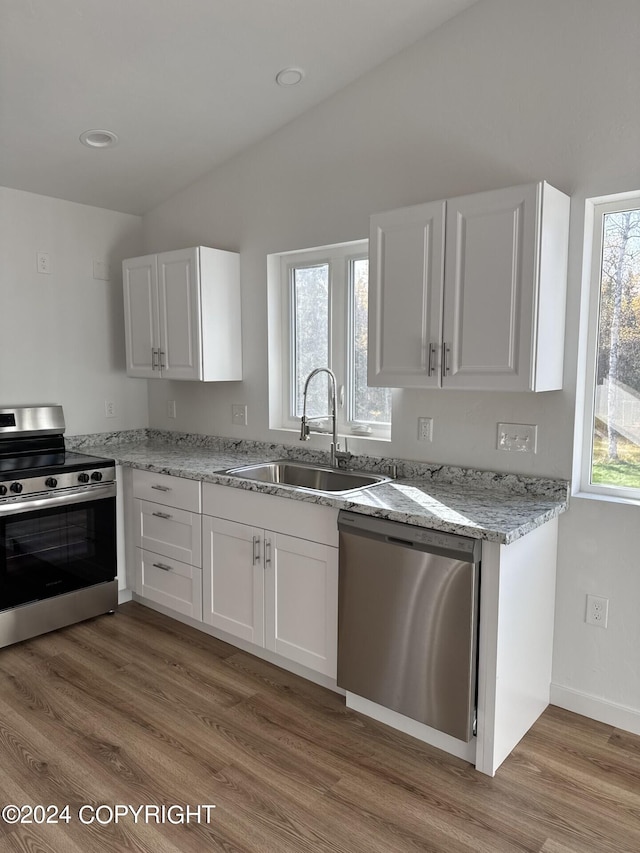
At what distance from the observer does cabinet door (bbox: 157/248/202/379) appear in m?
3.37

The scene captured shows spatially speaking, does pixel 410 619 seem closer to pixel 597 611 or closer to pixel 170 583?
pixel 597 611

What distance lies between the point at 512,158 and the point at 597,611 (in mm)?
1816

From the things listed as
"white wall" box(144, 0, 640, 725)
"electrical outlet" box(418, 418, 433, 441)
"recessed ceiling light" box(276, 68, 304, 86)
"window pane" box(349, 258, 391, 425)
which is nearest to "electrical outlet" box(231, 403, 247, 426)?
"window pane" box(349, 258, 391, 425)

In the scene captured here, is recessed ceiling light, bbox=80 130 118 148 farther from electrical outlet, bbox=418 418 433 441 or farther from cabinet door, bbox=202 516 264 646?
electrical outlet, bbox=418 418 433 441

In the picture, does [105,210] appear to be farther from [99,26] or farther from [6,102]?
[99,26]

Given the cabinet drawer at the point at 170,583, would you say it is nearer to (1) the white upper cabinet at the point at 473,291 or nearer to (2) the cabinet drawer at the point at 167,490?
(2) the cabinet drawer at the point at 167,490

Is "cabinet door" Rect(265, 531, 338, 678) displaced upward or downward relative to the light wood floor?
upward

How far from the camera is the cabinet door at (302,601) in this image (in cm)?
250

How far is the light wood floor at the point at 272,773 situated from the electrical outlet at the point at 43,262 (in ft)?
7.26

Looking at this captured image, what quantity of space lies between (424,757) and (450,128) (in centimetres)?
250

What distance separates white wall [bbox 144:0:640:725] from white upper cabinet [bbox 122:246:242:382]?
479mm

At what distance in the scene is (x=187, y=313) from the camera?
3.42 m

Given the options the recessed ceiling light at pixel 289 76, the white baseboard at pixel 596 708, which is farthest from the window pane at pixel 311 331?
the white baseboard at pixel 596 708

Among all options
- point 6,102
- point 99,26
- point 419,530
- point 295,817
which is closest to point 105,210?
point 6,102
